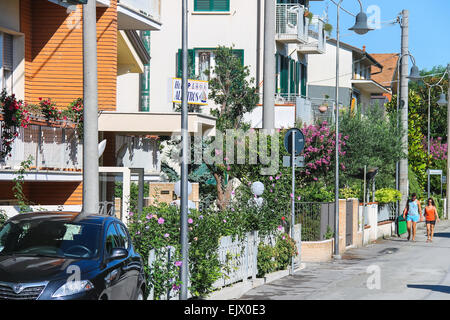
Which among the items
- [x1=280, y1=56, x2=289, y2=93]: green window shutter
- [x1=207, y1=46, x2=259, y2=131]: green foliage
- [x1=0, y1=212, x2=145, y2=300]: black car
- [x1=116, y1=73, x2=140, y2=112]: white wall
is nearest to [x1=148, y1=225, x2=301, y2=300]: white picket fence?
[x1=0, y1=212, x2=145, y2=300]: black car

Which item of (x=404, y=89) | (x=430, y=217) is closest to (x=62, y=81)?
(x=430, y=217)

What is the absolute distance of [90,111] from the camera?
13.6m

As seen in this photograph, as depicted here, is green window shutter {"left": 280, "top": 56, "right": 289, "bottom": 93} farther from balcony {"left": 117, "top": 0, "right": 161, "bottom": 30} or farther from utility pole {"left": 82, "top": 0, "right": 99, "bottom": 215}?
utility pole {"left": 82, "top": 0, "right": 99, "bottom": 215}

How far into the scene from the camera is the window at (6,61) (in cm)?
1869

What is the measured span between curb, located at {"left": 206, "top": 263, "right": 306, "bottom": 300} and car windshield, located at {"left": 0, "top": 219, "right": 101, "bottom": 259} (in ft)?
15.3

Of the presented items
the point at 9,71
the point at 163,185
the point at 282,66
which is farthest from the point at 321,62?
the point at 9,71

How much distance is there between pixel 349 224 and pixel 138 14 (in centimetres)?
1119

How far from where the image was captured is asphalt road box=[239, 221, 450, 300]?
16.1 m

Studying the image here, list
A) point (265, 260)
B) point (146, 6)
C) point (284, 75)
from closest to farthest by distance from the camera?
point (265, 260) → point (146, 6) → point (284, 75)

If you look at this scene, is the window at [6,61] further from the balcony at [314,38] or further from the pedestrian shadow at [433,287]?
the balcony at [314,38]

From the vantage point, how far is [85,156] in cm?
1348

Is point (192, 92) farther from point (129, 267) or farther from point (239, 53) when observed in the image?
point (129, 267)
